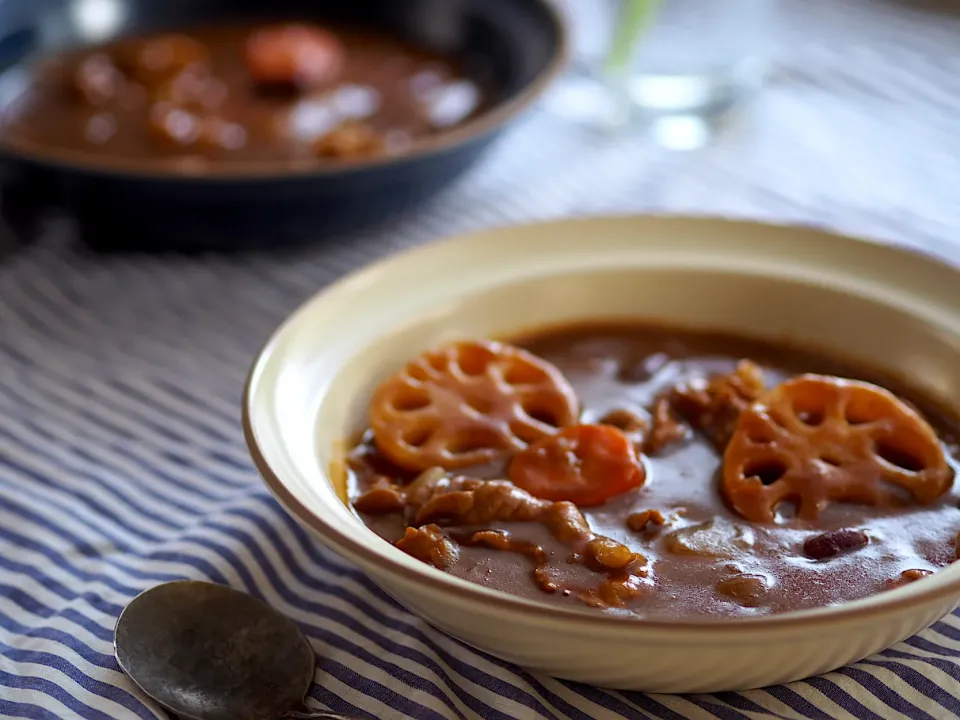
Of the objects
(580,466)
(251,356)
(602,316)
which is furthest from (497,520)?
(251,356)

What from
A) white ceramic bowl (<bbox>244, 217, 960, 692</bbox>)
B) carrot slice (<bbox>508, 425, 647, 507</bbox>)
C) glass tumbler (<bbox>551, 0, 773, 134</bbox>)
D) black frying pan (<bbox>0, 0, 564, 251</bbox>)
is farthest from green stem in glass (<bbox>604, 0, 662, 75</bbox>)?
carrot slice (<bbox>508, 425, 647, 507</bbox>)

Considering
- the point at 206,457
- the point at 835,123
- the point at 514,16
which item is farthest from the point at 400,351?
the point at 835,123

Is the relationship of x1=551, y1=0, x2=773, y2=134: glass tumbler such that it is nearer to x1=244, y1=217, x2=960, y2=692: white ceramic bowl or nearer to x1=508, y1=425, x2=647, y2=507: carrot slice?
x1=244, y1=217, x2=960, y2=692: white ceramic bowl

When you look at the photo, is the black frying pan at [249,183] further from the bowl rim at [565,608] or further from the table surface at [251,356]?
the bowl rim at [565,608]

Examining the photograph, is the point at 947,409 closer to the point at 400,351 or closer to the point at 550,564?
the point at 550,564

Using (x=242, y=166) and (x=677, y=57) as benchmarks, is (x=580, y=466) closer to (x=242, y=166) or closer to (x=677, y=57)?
(x=242, y=166)

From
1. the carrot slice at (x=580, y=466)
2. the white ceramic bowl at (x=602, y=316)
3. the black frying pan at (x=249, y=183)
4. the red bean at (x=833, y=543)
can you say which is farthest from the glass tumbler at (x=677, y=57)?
the red bean at (x=833, y=543)
